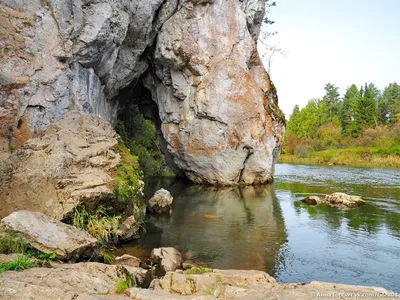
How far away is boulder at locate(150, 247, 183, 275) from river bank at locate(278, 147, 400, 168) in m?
41.9

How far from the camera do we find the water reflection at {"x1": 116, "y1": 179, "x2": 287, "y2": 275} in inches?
376

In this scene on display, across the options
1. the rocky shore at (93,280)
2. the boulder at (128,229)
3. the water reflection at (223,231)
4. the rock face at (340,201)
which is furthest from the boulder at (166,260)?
the rock face at (340,201)

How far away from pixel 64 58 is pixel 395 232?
45.8ft

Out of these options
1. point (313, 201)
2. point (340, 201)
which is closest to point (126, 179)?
point (313, 201)

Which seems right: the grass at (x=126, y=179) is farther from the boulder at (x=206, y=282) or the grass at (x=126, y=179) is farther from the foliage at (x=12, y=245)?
the boulder at (x=206, y=282)

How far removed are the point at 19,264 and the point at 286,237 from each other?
8502 mm

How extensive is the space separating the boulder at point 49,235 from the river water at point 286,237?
6.65ft

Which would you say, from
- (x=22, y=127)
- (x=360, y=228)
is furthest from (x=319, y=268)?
(x=22, y=127)

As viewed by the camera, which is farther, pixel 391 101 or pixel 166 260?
pixel 391 101

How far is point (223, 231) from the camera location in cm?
1229

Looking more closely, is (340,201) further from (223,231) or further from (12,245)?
(12,245)

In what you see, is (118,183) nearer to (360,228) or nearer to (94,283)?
(94,283)

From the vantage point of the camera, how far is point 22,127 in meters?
11.2

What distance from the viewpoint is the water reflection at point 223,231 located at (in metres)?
9.54
